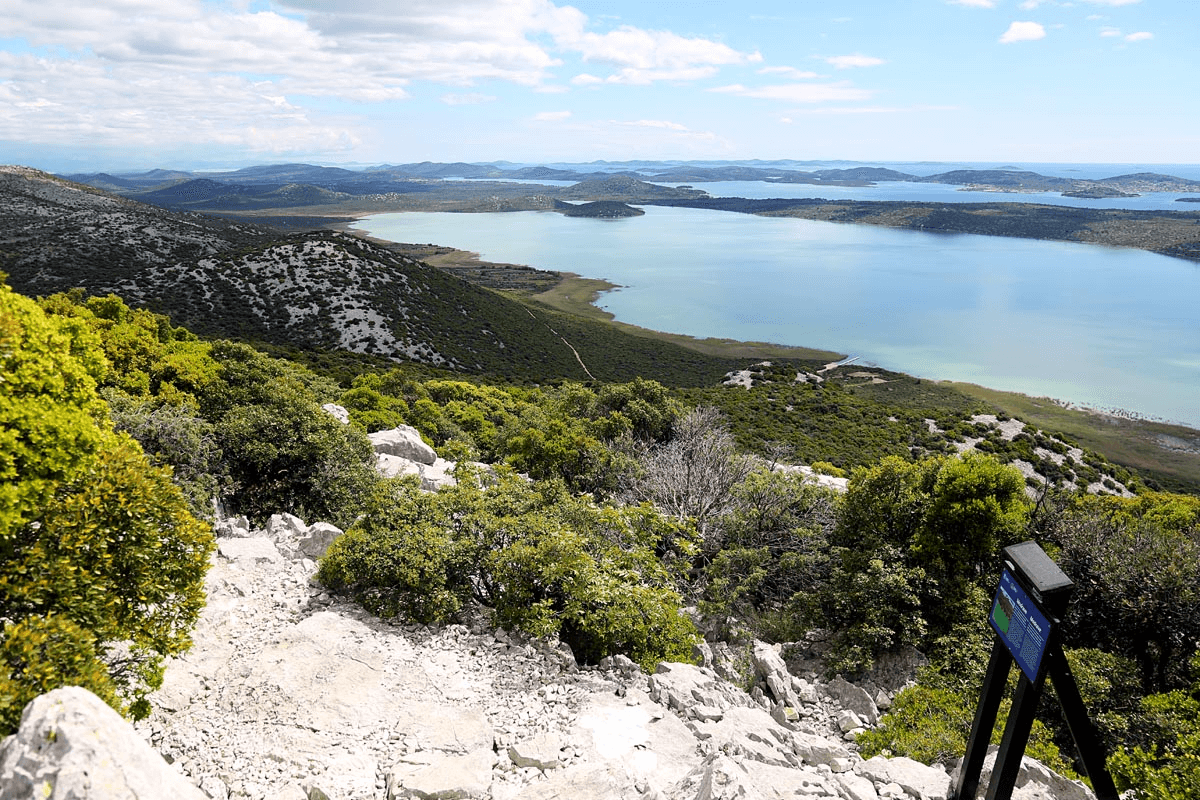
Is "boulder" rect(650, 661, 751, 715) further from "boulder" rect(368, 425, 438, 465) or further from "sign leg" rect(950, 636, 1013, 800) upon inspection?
"boulder" rect(368, 425, 438, 465)

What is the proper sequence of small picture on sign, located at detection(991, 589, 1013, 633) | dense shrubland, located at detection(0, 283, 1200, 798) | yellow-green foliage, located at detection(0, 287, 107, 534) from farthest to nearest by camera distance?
dense shrubland, located at detection(0, 283, 1200, 798)
yellow-green foliage, located at detection(0, 287, 107, 534)
small picture on sign, located at detection(991, 589, 1013, 633)

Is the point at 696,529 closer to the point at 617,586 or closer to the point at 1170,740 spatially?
the point at 617,586

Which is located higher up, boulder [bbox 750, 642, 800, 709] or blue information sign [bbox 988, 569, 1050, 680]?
blue information sign [bbox 988, 569, 1050, 680]

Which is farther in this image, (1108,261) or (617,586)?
(1108,261)

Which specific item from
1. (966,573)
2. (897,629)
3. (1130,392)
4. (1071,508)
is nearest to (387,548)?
(897,629)

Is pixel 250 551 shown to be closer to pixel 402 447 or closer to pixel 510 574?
pixel 510 574

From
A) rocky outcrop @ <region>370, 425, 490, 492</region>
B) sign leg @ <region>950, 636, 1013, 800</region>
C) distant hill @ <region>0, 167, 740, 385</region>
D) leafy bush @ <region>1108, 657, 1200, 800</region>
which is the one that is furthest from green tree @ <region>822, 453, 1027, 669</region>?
distant hill @ <region>0, 167, 740, 385</region>
